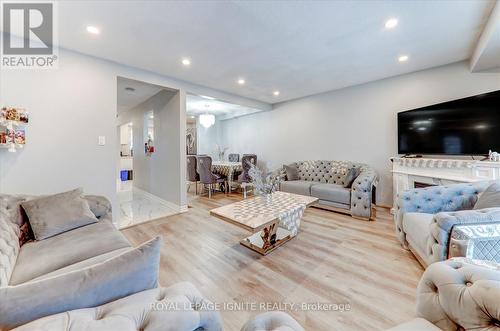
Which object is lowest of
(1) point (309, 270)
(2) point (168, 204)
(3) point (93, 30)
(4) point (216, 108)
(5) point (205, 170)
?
(1) point (309, 270)

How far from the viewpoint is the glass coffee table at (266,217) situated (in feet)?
7.14

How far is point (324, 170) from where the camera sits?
15.3ft

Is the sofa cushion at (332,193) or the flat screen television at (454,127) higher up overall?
the flat screen television at (454,127)

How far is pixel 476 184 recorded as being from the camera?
2072mm

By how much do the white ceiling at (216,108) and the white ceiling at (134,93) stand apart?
3.49ft

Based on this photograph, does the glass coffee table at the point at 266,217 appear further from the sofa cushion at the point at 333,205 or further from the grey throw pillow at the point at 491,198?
the grey throw pillow at the point at 491,198

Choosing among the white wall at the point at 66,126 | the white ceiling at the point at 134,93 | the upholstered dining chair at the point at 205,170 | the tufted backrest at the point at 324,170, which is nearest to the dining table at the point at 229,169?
the upholstered dining chair at the point at 205,170

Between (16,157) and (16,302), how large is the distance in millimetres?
2824

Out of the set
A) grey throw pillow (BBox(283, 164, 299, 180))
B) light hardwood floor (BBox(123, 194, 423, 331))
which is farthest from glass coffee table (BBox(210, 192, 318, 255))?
grey throw pillow (BBox(283, 164, 299, 180))

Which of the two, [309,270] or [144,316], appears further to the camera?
[309,270]

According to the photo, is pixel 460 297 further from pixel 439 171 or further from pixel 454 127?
pixel 454 127

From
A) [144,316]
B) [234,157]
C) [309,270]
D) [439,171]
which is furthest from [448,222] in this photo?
[234,157]

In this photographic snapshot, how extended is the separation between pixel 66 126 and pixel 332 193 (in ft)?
14.5

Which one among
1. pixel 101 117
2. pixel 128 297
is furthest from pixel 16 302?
pixel 101 117
